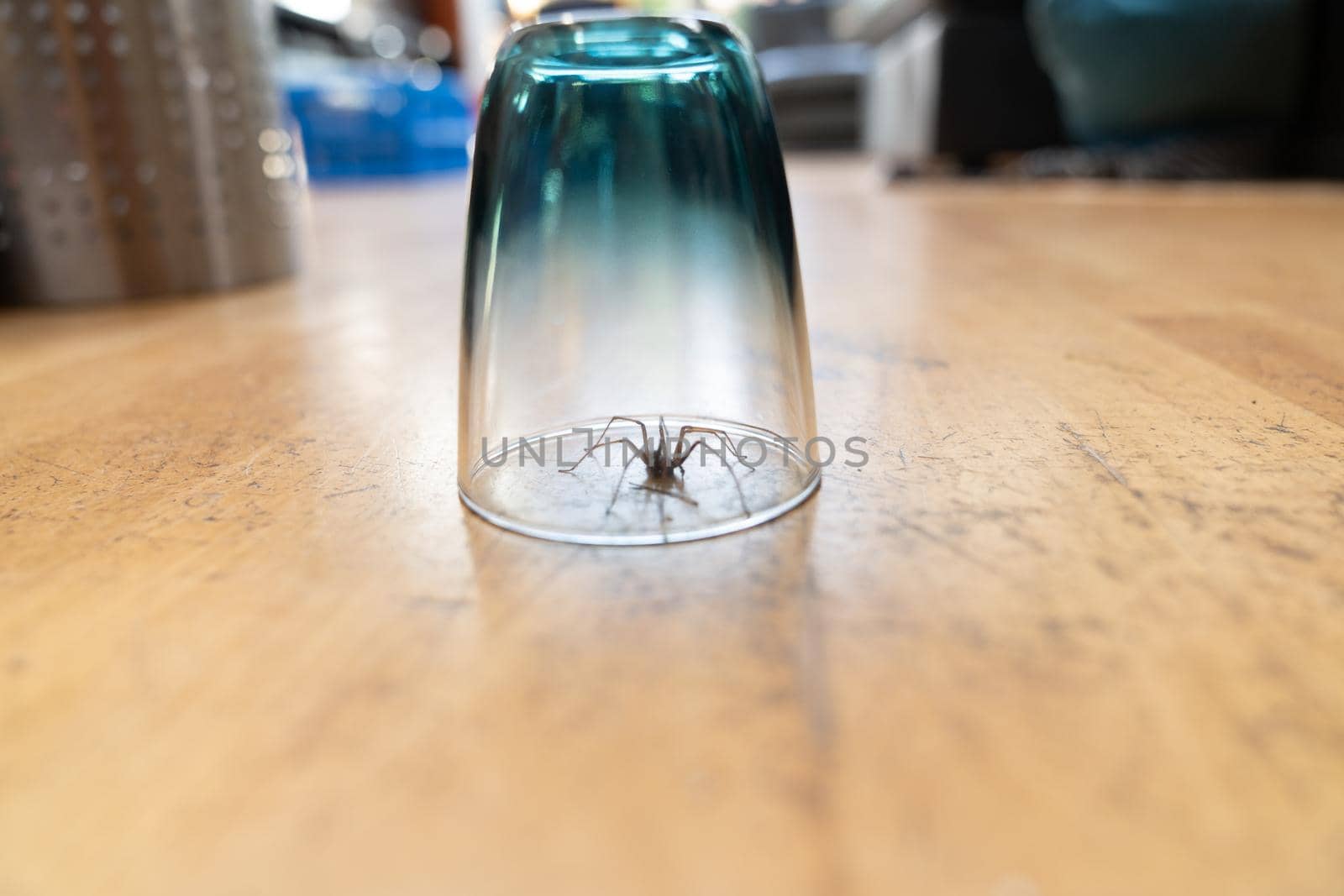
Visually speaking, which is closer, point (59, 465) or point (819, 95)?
point (59, 465)

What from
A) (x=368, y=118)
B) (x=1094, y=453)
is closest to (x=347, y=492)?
(x=1094, y=453)

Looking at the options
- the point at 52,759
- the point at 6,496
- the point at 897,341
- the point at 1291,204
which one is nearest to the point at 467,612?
the point at 52,759

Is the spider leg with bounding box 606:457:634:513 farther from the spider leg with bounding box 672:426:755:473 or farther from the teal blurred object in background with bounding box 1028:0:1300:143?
the teal blurred object in background with bounding box 1028:0:1300:143

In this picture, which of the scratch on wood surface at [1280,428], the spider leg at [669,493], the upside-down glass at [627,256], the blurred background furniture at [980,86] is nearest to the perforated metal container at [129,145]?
the upside-down glass at [627,256]

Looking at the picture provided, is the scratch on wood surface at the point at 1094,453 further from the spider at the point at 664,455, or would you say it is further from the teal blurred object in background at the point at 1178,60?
the teal blurred object in background at the point at 1178,60

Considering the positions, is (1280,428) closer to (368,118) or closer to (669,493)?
(669,493)

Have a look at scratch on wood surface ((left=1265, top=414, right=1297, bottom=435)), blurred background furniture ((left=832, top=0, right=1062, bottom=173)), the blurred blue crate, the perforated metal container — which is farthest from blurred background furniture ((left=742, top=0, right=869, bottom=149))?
scratch on wood surface ((left=1265, top=414, right=1297, bottom=435))
